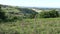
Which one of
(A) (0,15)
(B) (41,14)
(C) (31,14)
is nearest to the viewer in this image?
(A) (0,15)

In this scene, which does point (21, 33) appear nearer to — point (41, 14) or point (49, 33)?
point (49, 33)

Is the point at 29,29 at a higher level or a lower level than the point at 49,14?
higher

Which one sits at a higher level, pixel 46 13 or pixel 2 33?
pixel 2 33

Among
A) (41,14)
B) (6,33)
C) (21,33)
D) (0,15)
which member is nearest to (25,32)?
(21,33)

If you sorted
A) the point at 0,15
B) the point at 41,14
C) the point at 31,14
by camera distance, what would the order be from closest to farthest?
the point at 0,15, the point at 31,14, the point at 41,14

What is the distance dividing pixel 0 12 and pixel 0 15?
621mm

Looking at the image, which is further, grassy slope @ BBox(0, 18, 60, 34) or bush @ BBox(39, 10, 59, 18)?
bush @ BBox(39, 10, 59, 18)

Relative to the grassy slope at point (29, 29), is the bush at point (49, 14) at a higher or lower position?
lower

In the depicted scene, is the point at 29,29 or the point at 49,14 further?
the point at 49,14

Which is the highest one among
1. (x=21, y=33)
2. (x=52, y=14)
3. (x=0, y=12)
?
(x=21, y=33)

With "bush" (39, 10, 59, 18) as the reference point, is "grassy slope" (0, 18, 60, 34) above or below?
above

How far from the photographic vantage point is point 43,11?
24.2 metres

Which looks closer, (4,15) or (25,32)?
(25,32)

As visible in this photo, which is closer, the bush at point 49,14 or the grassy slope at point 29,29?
the grassy slope at point 29,29
